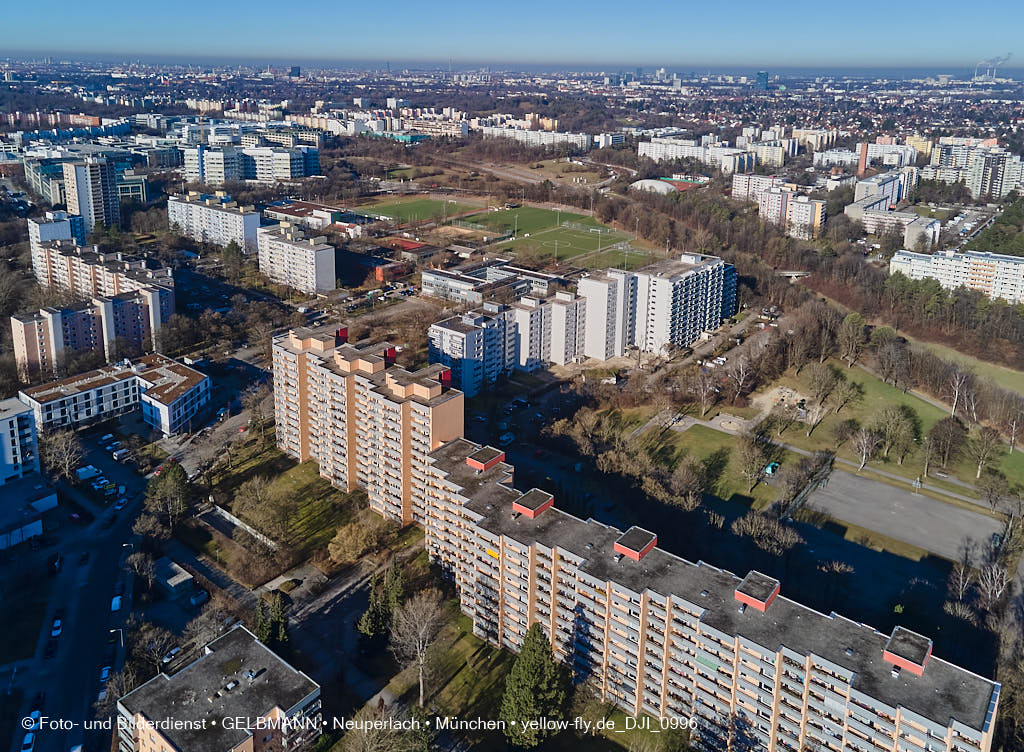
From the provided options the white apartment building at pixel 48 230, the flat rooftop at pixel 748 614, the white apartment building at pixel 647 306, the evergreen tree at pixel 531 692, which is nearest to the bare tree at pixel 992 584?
the flat rooftop at pixel 748 614

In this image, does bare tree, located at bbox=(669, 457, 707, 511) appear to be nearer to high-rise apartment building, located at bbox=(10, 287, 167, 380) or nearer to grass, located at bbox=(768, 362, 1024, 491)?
grass, located at bbox=(768, 362, 1024, 491)

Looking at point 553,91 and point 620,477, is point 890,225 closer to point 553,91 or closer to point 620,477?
point 620,477

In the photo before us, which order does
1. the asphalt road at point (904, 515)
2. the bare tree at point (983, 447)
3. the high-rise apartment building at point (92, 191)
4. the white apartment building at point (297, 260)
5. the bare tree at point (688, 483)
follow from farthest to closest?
1. the high-rise apartment building at point (92, 191)
2. the white apartment building at point (297, 260)
3. the bare tree at point (983, 447)
4. the asphalt road at point (904, 515)
5. the bare tree at point (688, 483)

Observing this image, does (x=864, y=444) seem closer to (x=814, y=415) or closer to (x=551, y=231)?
(x=814, y=415)

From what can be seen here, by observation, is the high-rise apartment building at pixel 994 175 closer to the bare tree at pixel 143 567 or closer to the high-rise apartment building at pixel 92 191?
the high-rise apartment building at pixel 92 191

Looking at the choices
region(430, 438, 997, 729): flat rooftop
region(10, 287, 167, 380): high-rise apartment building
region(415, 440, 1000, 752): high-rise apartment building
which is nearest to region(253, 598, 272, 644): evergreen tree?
region(415, 440, 1000, 752): high-rise apartment building

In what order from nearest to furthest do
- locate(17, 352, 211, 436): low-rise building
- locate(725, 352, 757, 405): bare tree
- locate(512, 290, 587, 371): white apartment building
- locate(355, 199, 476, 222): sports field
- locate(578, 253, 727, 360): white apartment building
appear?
locate(17, 352, 211, 436): low-rise building
locate(725, 352, 757, 405): bare tree
locate(512, 290, 587, 371): white apartment building
locate(578, 253, 727, 360): white apartment building
locate(355, 199, 476, 222): sports field
